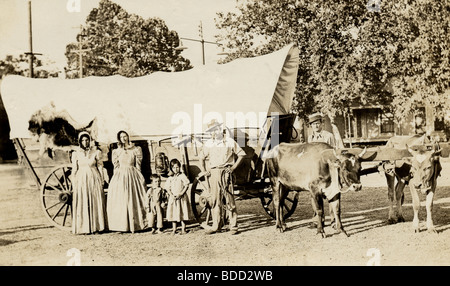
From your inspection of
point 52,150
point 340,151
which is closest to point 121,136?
point 52,150

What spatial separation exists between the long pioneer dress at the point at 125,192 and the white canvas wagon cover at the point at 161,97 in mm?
580

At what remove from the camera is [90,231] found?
775cm

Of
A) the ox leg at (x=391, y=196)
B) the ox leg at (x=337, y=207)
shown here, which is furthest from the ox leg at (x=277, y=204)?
the ox leg at (x=391, y=196)

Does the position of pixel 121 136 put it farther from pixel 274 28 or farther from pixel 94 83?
pixel 274 28

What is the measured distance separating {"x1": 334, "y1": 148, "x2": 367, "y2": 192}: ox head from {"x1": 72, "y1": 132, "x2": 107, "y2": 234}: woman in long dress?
412 centimetres

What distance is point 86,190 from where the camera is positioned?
7711mm

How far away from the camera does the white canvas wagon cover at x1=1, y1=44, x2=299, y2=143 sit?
802 centimetres

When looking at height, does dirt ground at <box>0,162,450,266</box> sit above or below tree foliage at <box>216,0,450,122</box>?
below

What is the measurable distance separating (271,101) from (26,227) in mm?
5403

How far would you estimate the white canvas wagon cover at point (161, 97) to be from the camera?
8.02 metres

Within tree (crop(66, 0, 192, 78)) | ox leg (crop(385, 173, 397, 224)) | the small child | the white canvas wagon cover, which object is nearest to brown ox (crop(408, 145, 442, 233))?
ox leg (crop(385, 173, 397, 224))

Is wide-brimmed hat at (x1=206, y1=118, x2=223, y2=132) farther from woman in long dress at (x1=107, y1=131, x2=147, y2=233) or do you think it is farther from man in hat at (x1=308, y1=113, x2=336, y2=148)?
man in hat at (x1=308, y1=113, x2=336, y2=148)

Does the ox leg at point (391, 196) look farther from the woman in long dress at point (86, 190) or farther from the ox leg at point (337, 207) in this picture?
the woman in long dress at point (86, 190)

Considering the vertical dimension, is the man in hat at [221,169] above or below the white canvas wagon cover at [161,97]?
below
